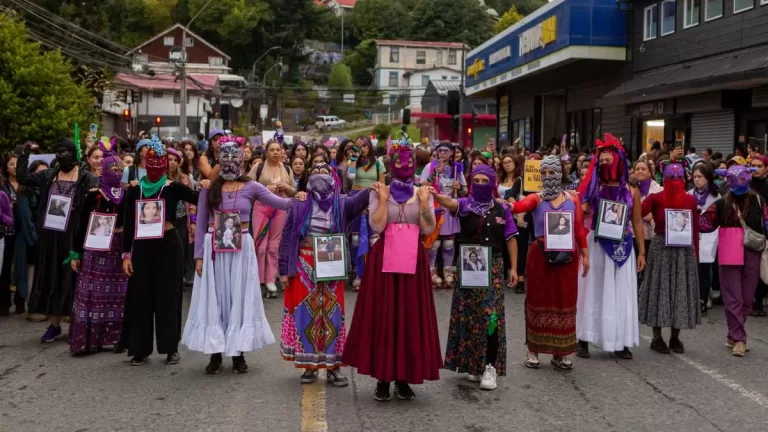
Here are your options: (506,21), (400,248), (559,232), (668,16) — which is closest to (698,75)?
(668,16)

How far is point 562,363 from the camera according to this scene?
8078mm

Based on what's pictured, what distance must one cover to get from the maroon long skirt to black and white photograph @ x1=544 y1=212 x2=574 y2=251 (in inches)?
61.4

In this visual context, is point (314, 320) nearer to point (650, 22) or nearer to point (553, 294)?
point (553, 294)

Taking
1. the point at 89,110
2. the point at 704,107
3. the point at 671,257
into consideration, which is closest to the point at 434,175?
the point at 671,257

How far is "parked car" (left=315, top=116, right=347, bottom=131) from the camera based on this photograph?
80.7m

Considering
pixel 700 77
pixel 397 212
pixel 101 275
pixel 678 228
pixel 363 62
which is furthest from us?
pixel 363 62

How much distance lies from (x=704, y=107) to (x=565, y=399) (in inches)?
679

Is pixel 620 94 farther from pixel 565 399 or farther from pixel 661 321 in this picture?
pixel 565 399

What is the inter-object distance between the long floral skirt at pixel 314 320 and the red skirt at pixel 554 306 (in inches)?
75.1

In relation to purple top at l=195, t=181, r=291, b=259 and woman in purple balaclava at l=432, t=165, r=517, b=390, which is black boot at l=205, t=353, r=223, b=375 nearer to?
purple top at l=195, t=181, r=291, b=259

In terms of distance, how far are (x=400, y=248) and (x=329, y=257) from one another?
27.3 inches

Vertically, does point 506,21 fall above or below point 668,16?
above

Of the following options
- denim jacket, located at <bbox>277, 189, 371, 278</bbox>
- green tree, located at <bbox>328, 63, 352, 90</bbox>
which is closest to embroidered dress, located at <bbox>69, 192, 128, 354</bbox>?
denim jacket, located at <bbox>277, 189, 371, 278</bbox>

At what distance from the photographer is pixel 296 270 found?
7191 millimetres
